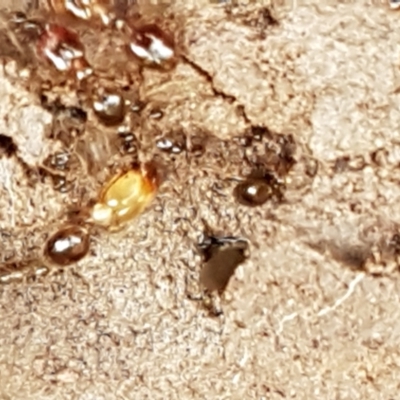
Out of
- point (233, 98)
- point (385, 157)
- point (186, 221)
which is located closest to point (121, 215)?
point (186, 221)

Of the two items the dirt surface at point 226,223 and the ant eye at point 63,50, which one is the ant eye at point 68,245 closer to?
the dirt surface at point 226,223

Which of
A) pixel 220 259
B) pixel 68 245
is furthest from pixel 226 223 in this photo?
pixel 68 245

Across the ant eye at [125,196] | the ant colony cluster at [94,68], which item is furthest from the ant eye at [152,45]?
the ant eye at [125,196]

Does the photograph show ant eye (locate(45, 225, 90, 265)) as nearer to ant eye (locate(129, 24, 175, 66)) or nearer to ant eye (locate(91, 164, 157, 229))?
ant eye (locate(91, 164, 157, 229))

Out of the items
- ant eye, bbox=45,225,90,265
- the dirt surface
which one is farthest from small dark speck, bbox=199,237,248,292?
ant eye, bbox=45,225,90,265

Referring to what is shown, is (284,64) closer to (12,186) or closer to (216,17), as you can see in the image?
(216,17)

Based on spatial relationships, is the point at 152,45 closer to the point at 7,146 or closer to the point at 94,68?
the point at 94,68
